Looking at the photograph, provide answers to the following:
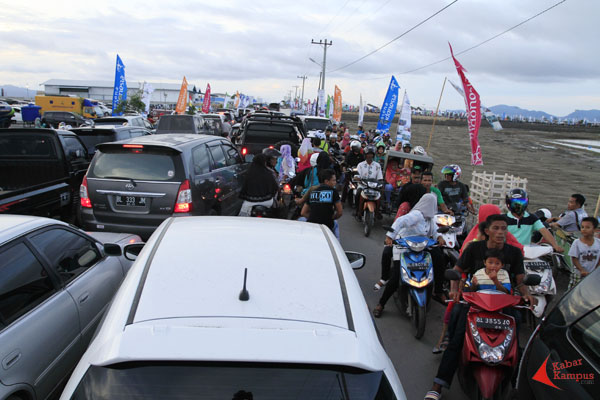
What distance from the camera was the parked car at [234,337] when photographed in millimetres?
1589

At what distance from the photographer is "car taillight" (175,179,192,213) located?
5934mm

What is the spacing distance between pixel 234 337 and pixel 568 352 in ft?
6.42

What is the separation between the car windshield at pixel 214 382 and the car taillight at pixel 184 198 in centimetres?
446

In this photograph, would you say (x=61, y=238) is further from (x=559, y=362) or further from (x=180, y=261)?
(x=559, y=362)

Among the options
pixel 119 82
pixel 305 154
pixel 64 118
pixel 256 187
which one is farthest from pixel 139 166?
pixel 64 118

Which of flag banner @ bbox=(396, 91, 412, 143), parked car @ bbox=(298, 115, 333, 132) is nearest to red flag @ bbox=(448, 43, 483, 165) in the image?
flag banner @ bbox=(396, 91, 412, 143)

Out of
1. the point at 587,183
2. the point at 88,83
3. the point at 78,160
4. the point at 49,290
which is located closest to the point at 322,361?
the point at 49,290

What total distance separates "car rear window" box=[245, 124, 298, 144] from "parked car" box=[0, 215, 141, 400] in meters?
8.59

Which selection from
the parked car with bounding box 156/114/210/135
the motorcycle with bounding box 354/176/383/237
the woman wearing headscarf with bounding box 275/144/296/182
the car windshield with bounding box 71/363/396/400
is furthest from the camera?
the parked car with bounding box 156/114/210/135

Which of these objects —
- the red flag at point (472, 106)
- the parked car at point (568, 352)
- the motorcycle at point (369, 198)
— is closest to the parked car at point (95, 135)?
the motorcycle at point (369, 198)

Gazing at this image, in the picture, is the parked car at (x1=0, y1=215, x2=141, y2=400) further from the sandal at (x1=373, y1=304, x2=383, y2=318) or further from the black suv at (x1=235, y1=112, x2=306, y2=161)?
the black suv at (x1=235, y1=112, x2=306, y2=161)

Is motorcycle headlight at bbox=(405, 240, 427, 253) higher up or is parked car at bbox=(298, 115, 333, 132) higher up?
parked car at bbox=(298, 115, 333, 132)

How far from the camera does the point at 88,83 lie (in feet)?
363

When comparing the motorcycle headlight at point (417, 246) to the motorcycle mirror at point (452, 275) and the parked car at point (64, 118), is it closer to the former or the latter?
the motorcycle mirror at point (452, 275)
